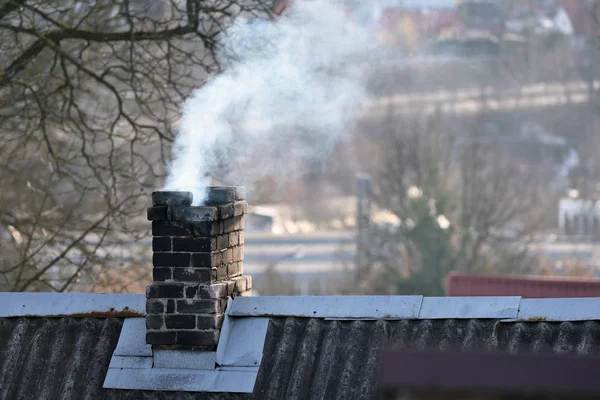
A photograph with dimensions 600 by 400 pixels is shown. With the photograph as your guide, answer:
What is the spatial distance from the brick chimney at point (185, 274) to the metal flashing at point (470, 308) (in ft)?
4.24

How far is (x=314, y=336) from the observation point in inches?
252

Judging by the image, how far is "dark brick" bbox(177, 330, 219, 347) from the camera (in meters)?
6.38

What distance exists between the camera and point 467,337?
6.10 meters

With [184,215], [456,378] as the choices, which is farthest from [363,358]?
[456,378]

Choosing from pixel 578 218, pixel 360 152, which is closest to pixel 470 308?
pixel 578 218

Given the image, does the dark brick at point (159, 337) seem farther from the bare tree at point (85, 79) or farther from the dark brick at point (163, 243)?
the bare tree at point (85, 79)

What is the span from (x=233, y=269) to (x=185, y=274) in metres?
0.52

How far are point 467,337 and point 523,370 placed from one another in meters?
3.17

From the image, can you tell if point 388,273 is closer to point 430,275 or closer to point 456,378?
point 430,275

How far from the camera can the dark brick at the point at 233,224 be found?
6754 mm

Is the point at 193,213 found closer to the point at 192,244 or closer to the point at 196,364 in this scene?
the point at 192,244

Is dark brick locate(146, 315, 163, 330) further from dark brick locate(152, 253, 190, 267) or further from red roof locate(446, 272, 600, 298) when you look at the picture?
red roof locate(446, 272, 600, 298)

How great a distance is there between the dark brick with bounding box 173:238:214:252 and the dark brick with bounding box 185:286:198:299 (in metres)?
0.24

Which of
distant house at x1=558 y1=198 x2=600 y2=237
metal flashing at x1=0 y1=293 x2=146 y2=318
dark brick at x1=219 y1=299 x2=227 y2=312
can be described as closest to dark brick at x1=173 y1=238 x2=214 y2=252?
dark brick at x1=219 y1=299 x2=227 y2=312
